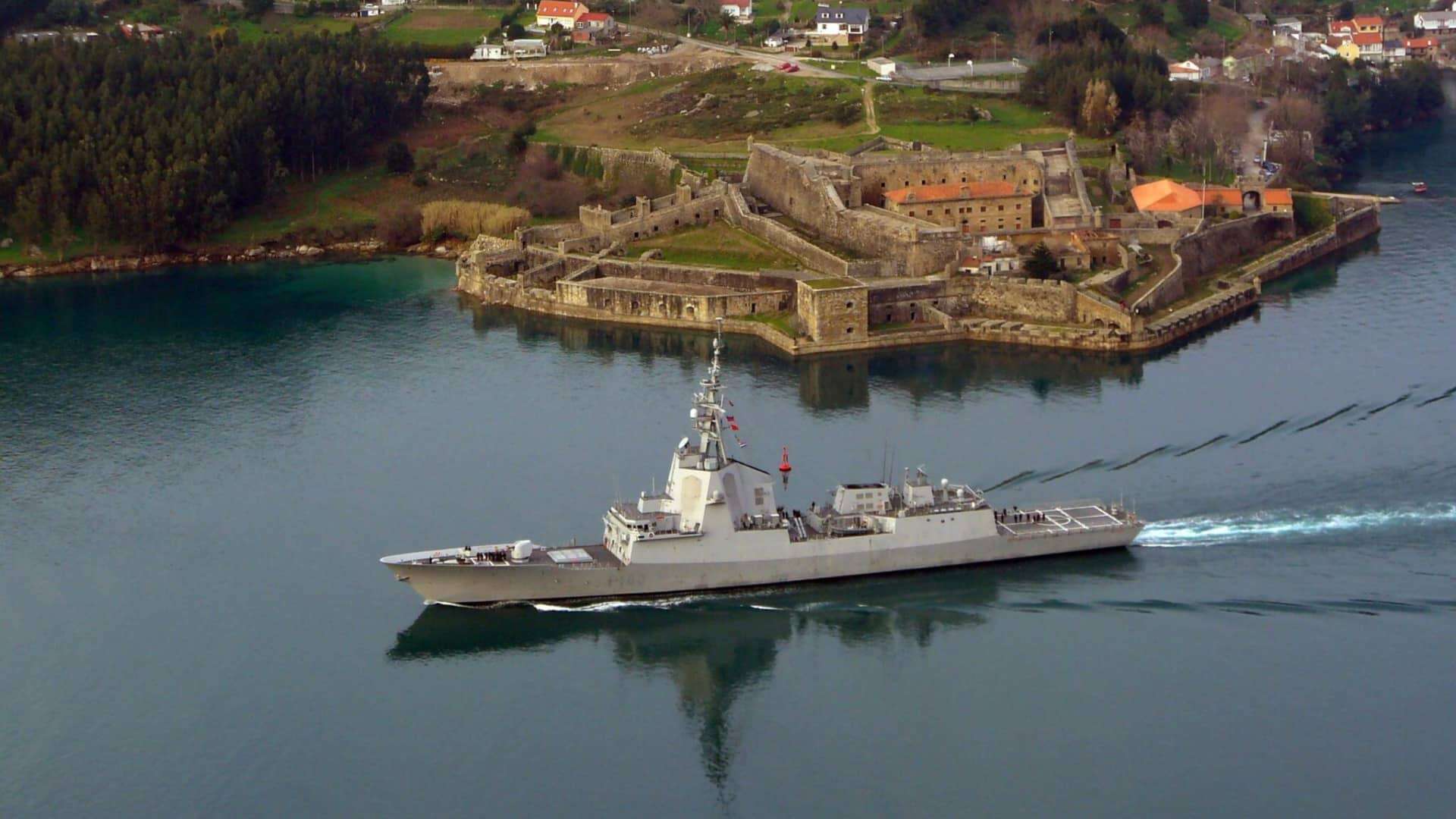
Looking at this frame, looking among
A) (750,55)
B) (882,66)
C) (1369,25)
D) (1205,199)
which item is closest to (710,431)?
(1205,199)

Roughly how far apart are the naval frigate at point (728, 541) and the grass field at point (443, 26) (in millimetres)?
57088

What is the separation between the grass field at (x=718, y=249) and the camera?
61000 millimetres

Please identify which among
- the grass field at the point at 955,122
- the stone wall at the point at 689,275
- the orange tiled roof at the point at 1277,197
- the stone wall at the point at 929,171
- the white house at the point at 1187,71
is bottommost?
the stone wall at the point at 689,275

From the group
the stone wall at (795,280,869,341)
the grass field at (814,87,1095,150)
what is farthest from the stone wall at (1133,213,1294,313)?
the grass field at (814,87,1095,150)

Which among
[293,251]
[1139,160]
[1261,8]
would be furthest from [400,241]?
[1261,8]

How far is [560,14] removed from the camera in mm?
95562

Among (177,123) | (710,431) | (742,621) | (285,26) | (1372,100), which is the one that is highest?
(285,26)

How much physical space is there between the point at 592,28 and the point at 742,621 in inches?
2453

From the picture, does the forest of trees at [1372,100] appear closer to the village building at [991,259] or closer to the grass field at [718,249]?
the village building at [991,259]

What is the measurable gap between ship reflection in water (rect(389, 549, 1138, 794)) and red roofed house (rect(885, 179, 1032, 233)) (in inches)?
1005

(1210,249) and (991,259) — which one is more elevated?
(991,259)

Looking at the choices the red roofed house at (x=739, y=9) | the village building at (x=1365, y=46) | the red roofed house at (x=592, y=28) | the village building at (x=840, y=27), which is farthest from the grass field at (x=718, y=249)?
the village building at (x=1365, y=46)

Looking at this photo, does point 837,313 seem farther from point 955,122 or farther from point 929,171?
point 955,122

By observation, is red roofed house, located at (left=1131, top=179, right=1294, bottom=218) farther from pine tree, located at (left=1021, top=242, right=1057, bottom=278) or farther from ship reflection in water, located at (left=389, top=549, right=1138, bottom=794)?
ship reflection in water, located at (left=389, top=549, right=1138, bottom=794)
